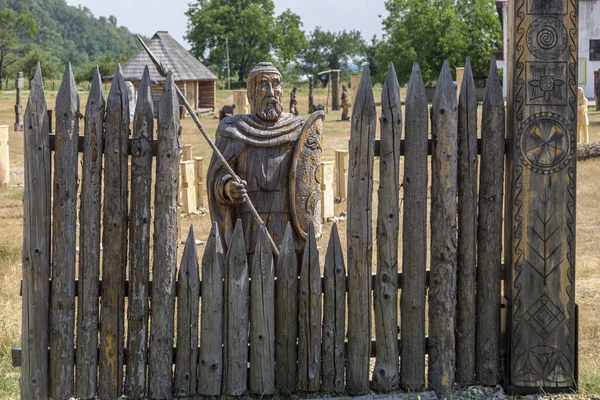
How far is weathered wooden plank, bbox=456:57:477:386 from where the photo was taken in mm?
5148

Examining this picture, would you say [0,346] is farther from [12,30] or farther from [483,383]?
[12,30]

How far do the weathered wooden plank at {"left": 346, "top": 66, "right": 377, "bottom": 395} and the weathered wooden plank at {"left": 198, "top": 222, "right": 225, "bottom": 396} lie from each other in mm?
765

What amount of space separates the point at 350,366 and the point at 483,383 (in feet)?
2.70

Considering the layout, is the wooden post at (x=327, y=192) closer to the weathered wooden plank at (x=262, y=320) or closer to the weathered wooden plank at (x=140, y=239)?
the weathered wooden plank at (x=262, y=320)

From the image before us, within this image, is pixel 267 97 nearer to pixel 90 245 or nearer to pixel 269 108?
pixel 269 108

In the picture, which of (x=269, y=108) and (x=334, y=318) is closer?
(x=334, y=318)

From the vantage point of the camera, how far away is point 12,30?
62.5 meters

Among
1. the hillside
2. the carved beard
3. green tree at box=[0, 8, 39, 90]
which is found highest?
the hillside

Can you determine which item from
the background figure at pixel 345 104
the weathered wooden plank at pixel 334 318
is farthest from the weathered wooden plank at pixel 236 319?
the background figure at pixel 345 104

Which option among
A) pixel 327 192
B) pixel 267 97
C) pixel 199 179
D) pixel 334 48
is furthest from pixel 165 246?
pixel 334 48

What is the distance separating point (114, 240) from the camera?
5.11 m

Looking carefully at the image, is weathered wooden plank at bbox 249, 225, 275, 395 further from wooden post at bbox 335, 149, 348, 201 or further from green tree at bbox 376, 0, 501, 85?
green tree at bbox 376, 0, 501, 85

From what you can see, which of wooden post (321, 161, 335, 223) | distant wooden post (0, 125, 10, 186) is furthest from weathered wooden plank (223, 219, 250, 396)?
distant wooden post (0, 125, 10, 186)

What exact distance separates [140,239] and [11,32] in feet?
202
